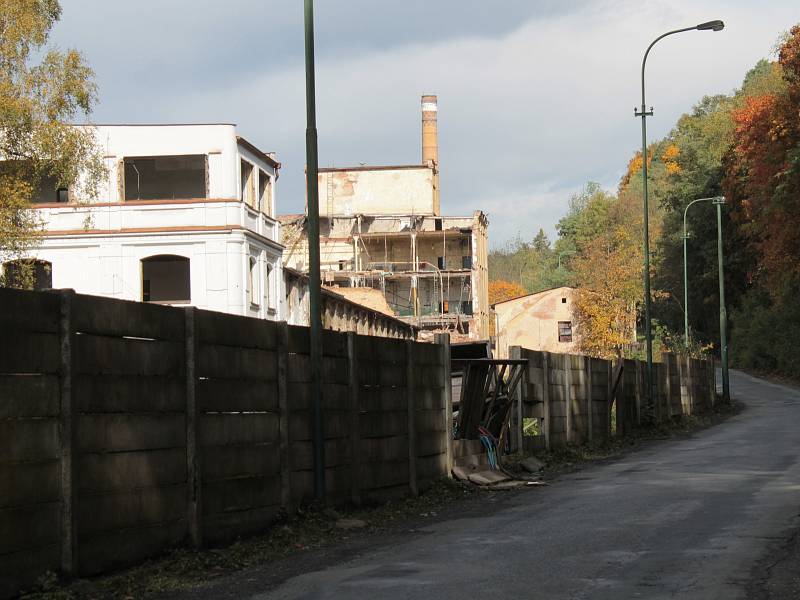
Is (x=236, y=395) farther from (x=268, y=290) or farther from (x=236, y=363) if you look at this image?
(x=268, y=290)

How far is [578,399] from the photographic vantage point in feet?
80.1

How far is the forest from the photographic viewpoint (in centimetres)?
4703

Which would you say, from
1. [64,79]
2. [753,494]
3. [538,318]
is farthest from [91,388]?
[538,318]

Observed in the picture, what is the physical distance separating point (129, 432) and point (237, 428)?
1800 mm

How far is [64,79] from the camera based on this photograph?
29.4 metres

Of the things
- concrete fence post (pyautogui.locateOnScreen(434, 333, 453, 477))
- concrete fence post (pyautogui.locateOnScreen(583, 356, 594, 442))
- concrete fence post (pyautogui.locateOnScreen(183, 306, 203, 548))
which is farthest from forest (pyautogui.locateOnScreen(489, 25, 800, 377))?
concrete fence post (pyautogui.locateOnScreen(183, 306, 203, 548))

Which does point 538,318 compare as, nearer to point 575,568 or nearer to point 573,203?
point 573,203

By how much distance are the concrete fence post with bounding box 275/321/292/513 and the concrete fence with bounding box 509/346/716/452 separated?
920 centimetres

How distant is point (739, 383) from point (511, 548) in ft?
191

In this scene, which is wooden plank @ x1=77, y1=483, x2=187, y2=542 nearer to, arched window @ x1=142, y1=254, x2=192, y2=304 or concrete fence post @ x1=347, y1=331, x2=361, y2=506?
concrete fence post @ x1=347, y1=331, x2=361, y2=506

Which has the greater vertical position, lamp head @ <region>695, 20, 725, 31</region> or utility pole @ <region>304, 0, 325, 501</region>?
lamp head @ <region>695, 20, 725, 31</region>

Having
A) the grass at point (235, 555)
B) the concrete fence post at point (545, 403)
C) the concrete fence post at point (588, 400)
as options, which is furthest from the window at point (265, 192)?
the grass at point (235, 555)

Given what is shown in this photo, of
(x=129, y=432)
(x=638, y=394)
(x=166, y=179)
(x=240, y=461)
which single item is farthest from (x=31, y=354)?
(x=166, y=179)

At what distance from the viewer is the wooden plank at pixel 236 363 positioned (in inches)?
389
